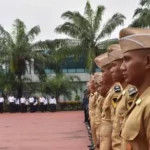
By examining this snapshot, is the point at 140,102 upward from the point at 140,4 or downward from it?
downward

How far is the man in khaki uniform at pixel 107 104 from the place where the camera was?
4.56 m

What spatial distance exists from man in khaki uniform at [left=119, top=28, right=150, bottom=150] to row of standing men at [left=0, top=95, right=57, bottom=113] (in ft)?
86.3

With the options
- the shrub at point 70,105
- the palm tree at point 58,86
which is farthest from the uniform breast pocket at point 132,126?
the shrub at point 70,105

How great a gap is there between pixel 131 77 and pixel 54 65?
26145mm

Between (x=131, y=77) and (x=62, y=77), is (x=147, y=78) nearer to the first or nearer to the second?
(x=131, y=77)

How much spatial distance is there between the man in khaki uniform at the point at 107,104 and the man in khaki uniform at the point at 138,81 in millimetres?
1904

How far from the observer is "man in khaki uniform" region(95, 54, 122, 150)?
456 centimetres

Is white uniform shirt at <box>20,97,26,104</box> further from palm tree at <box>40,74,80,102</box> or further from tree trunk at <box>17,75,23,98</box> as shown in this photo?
palm tree at <box>40,74,80,102</box>

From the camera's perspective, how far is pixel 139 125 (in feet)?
7.54

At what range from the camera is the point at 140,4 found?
21.4m

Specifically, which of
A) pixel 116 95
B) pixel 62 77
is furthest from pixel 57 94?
pixel 116 95

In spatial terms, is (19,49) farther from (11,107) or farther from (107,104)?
(107,104)

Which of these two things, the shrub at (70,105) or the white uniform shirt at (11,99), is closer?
the white uniform shirt at (11,99)

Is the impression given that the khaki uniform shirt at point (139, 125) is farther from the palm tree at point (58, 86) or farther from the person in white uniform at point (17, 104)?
the person in white uniform at point (17, 104)
